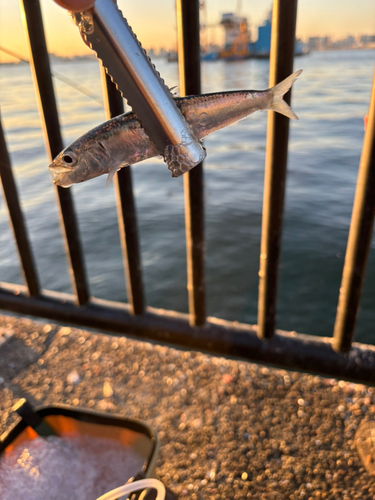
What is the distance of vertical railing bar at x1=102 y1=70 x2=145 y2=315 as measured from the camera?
1.17 meters

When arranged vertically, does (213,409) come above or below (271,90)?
below

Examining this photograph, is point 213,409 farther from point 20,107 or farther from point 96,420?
point 20,107

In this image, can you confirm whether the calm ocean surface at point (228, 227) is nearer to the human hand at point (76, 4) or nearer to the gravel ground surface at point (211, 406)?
the gravel ground surface at point (211, 406)

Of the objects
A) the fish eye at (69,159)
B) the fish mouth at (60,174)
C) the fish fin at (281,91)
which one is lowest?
the fish mouth at (60,174)

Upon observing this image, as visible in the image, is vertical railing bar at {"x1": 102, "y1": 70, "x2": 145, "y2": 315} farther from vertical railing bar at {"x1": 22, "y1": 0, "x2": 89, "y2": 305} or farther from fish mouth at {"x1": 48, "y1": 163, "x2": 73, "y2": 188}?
fish mouth at {"x1": 48, "y1": 163, "x2": 73, "y2": 188}

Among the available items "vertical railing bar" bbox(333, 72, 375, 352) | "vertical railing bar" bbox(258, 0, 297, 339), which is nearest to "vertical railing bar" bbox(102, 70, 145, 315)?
"vertical railing bar" bbox(258, 0, 297, 339)

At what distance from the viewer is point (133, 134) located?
0.69 metres

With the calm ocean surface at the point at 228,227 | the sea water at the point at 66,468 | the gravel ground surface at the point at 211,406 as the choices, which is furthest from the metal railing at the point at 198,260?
the calm ocean surface at the point at 228,227

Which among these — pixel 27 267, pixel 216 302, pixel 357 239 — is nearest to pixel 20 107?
pixel 216 302

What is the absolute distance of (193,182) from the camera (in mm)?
1295

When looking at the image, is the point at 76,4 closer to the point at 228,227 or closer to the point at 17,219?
the point at 17,219

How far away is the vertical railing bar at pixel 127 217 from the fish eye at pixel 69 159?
53cm

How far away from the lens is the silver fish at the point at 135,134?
2.27ft

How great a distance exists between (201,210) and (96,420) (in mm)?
876
